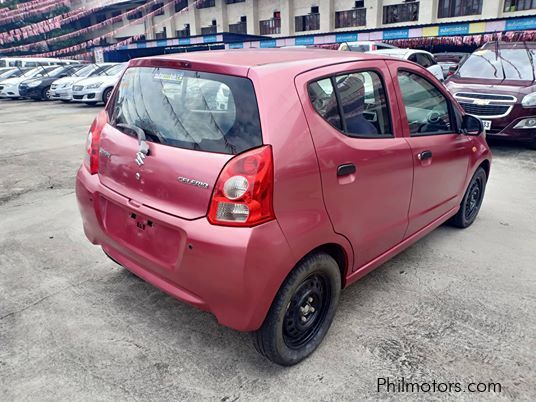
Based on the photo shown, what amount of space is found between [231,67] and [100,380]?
5.79 ft

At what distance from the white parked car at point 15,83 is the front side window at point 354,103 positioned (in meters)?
20.1

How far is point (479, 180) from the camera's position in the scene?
4.29m

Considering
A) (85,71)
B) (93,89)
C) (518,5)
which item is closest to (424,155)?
(93,89)

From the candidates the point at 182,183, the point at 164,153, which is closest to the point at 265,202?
the point at 182,183

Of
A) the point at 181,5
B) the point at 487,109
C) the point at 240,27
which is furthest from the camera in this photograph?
A: the point at 181,5

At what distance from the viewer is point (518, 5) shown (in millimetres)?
27422

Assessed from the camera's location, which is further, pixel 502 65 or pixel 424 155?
pixel 502 65

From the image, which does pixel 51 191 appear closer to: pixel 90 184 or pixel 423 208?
pixel 90 184

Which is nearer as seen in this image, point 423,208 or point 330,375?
point 330,375

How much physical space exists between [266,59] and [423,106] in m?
1.50

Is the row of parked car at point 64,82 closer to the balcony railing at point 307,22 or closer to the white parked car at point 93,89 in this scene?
the white parked car at point 93,89

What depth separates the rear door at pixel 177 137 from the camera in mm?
2070

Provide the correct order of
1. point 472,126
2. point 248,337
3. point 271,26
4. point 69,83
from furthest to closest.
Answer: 1. point 271,26
2. point 69,83
3. point 472,126
4. point 248,337

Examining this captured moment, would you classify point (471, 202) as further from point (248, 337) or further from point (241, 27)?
point (241, 27)
